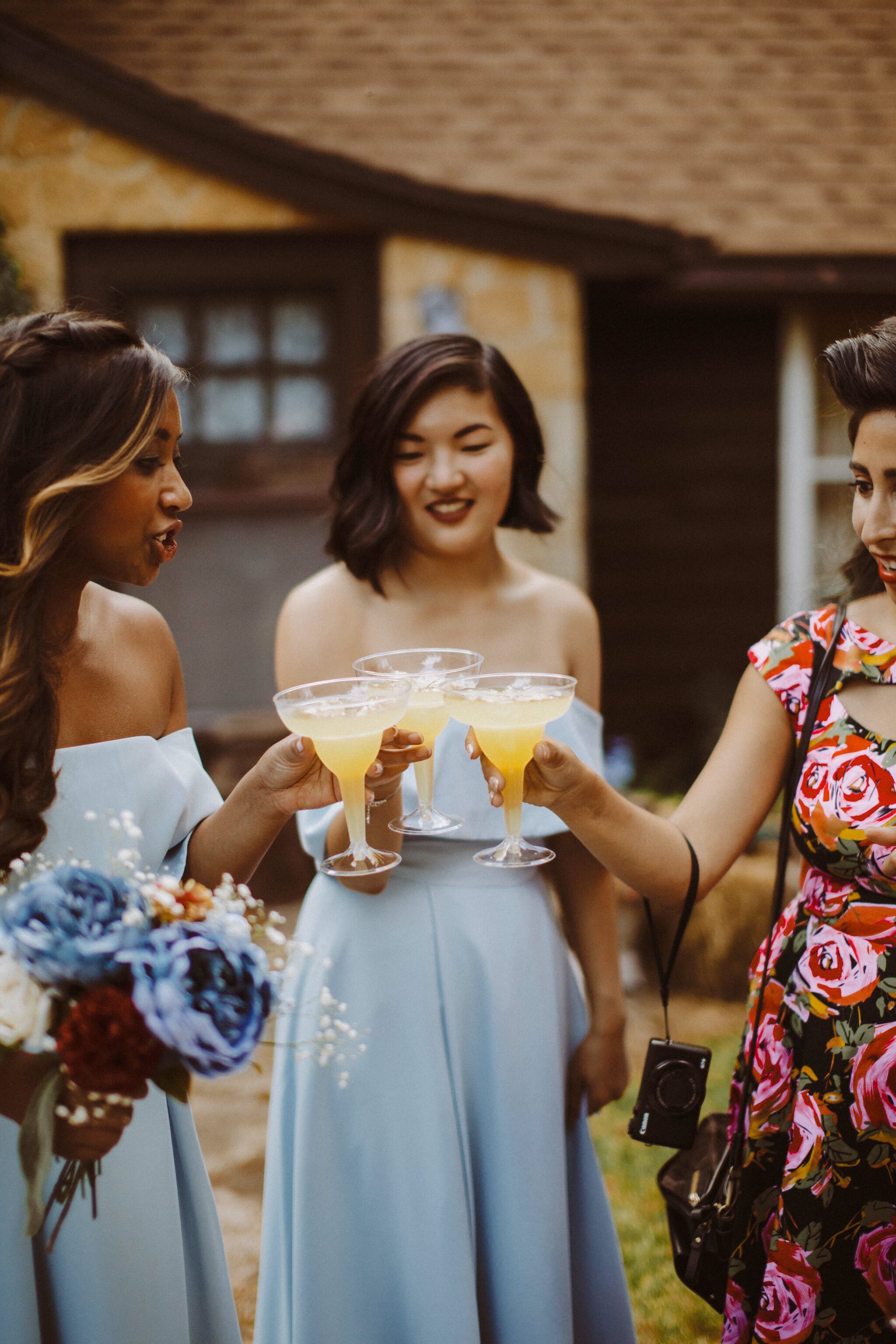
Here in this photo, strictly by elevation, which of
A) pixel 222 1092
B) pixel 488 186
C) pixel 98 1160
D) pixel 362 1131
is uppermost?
pixel 488 186

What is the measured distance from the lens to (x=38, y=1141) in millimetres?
1296

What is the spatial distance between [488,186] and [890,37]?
3195 mm

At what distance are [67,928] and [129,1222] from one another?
2.35 feet

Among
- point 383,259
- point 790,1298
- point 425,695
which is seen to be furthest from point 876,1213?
point 383,259

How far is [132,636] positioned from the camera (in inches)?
79.0

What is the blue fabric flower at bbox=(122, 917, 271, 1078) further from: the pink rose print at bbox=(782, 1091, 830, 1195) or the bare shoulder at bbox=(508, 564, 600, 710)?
the bare shoulder at bbox=(508, 564, 600, 710)

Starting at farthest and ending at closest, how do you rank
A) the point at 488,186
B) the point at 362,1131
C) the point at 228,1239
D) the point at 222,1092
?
the point at 488,186 < the point at 222,1092 < the point at 228,1239 < the point at 362,1131

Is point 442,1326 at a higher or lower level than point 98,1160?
lower

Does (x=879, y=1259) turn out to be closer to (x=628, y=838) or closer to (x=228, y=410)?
(x=628, y=838)

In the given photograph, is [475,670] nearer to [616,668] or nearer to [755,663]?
[755,663]

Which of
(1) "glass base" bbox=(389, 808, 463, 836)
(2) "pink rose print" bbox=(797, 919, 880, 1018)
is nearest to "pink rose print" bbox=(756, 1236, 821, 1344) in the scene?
(2) "pink rose print" bbox=(797, 919, 880, 1018)

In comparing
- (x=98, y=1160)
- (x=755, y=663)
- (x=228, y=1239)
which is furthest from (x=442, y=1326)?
(x=228, y=1239)

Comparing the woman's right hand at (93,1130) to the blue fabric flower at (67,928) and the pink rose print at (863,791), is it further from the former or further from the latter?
the pink rose print at (863,791)

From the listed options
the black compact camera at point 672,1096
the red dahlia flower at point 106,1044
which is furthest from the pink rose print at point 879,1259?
the red dahlia flower at point 106,1044
